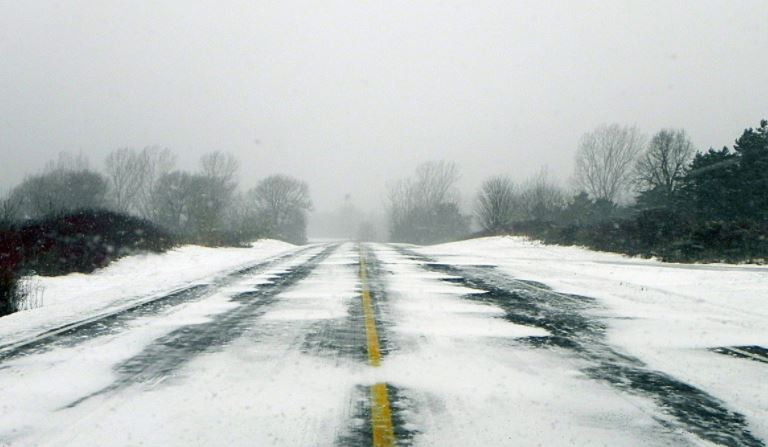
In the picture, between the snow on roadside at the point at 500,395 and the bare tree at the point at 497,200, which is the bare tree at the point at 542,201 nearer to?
the bare tree at the point at 497,200

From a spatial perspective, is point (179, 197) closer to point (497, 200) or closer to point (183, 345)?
point (497, 200)

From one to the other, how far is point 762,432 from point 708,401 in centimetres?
63

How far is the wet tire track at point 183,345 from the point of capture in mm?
4844

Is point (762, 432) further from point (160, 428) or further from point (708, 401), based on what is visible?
point (160, 428)

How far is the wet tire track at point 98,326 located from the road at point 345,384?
5 cm

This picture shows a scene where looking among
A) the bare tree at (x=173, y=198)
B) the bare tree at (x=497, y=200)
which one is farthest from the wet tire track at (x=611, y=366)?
the bare tree at (x=173, y=198)

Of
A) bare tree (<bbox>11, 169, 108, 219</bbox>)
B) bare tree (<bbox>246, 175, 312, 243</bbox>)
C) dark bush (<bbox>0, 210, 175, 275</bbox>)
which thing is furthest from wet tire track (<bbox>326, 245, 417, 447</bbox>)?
bare tree (<bbox>246, 175, 312, 243</bbox>)

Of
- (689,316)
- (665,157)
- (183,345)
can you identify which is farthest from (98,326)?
(665,157)

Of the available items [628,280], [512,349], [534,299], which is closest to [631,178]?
[628,280]

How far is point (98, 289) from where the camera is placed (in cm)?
1216

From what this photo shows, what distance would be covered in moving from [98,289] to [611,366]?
1158 centimetres

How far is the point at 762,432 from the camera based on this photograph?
366 centimetres

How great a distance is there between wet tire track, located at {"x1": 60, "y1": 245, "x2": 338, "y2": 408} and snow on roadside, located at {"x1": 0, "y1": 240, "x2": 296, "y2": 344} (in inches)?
83.4

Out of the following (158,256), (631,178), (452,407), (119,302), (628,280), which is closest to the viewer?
(452,407)
